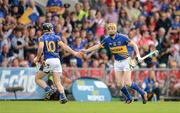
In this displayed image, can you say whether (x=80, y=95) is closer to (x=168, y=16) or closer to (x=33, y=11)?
(x=33, y=11)

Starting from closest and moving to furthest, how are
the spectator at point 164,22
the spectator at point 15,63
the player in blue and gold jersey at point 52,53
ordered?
the player in blue and gold jersey at point 52,53 < the spectator at point 15,63 < the spectator at point 164,22

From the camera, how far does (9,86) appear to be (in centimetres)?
2453

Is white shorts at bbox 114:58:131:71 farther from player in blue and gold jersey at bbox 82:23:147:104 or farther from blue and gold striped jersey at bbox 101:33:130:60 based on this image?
blue and gold striped jersey at bbox 101:33:130:60

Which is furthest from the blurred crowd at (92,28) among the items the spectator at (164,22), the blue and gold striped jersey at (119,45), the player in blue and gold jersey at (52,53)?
the player in blue and gold jersey at (52,53)

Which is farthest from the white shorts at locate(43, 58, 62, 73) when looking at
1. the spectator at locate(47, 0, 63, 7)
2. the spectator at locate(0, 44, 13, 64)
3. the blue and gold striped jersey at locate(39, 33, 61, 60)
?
the spectator at locate(47, 0, 63, 7)

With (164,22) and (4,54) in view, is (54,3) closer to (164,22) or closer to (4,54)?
(4,54)

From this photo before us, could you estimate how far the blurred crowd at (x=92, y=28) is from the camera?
26.2 meters

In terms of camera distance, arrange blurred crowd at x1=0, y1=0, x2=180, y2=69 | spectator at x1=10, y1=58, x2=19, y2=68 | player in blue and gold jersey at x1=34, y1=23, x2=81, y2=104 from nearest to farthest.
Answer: player in blue and gold jersey at x1=34, y1=23, x2=81, y2=104
spectator at x1=10, y1=58, x2=19, y2=68
blurred crowd at x1=0, y1=0, x2=180, y2=69

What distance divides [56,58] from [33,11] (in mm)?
7575

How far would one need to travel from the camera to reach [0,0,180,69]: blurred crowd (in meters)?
26.2

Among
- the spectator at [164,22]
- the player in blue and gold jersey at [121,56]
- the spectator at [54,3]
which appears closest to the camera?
the player in blue and gold jersey at [121,56]

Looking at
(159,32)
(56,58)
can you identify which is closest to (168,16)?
(159,32)

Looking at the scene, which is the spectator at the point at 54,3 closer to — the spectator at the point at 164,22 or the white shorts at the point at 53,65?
the spectator at the point at 164,22

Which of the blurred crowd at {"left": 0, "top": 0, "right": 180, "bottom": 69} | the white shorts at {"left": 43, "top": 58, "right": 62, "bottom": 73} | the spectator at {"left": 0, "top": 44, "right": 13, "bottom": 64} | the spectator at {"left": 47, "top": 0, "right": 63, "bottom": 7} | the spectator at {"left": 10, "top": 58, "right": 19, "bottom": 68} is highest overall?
the spectator at {"left": 47, "top": 0, "right": 63, "bottom": 7}
